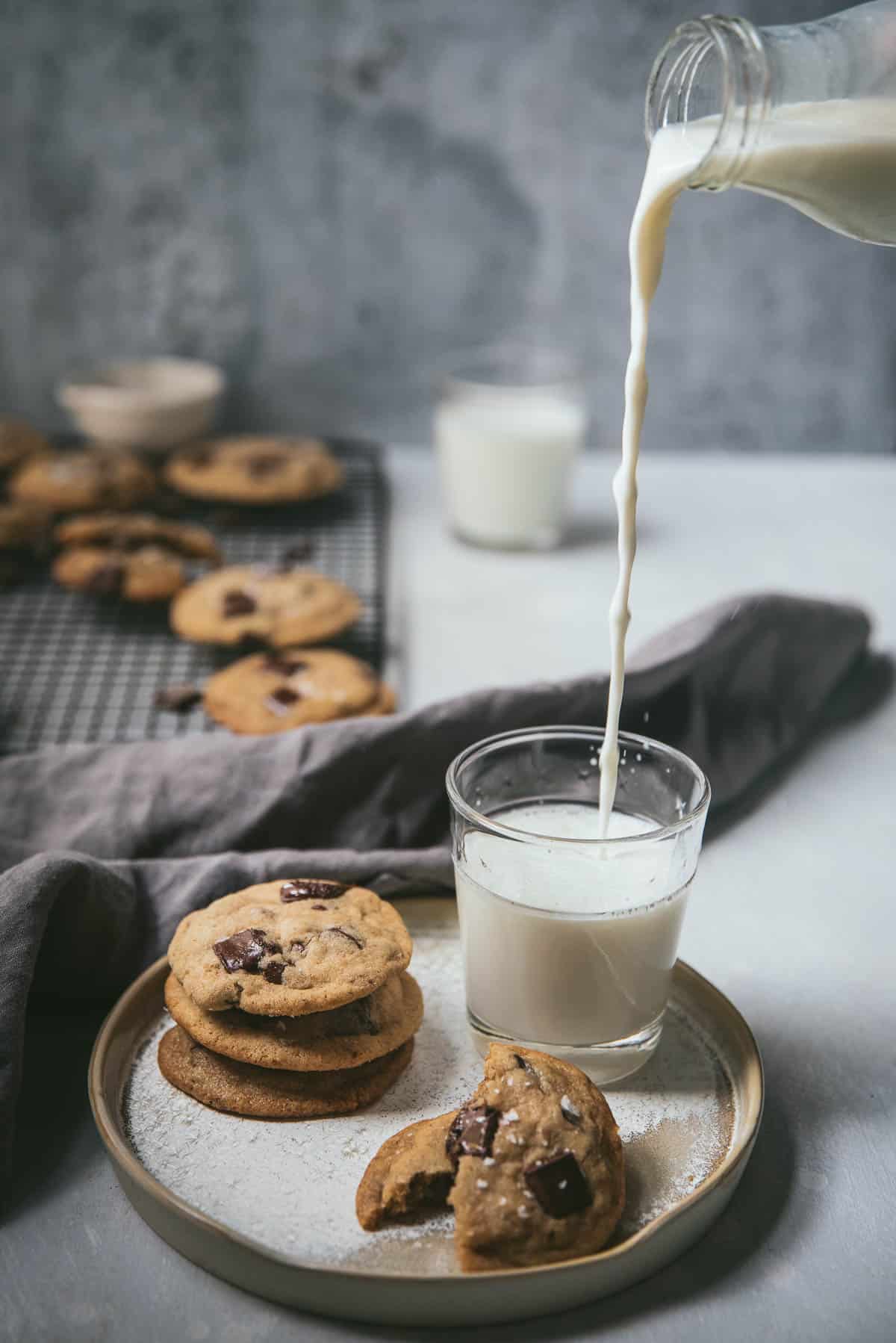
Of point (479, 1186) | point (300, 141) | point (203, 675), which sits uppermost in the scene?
point (300, 141)

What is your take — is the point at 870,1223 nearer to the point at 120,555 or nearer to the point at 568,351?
the point at 120,555

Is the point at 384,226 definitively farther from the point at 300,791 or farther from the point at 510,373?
the point at 300,791

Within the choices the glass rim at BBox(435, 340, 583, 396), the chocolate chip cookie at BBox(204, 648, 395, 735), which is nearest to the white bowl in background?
the glass rim at BBox(435, 340, 583, 396)

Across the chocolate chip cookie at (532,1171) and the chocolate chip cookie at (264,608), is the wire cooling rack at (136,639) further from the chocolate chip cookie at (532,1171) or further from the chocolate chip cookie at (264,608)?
the chocolate chip cookie at (532,1171)

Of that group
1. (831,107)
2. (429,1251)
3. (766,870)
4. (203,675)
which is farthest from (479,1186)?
(203,675)

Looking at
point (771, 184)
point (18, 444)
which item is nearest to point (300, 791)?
point (771, 184)

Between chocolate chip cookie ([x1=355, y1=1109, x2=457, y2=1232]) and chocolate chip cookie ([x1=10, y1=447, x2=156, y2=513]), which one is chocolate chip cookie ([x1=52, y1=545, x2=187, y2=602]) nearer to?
chocolate chip cookie ([x1=10, y1=447, x2=156, y2=513])
